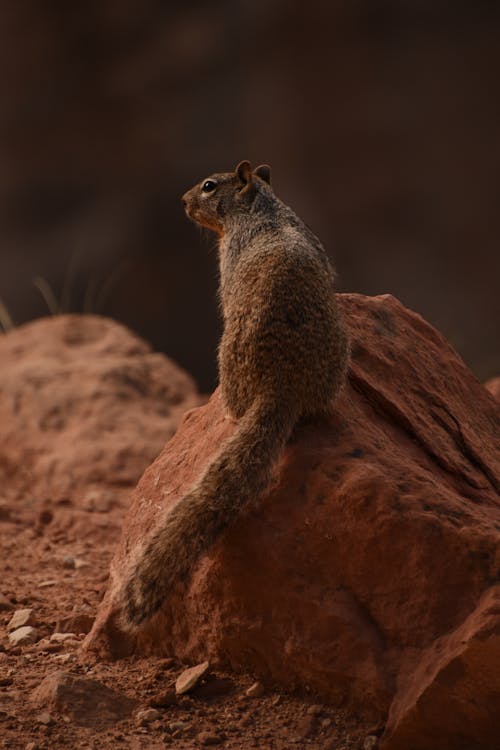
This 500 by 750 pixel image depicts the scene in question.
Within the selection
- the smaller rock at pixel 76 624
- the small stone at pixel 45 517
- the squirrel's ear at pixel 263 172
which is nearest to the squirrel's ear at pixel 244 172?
the squirrel's ear at pixel 263 172

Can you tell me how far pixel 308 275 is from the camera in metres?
3.34

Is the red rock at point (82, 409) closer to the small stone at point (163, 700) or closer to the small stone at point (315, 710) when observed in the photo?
the small stone at point (163, 700)

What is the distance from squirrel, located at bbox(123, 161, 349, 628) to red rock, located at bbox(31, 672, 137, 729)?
37cm

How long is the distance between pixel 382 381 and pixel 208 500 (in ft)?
3.58

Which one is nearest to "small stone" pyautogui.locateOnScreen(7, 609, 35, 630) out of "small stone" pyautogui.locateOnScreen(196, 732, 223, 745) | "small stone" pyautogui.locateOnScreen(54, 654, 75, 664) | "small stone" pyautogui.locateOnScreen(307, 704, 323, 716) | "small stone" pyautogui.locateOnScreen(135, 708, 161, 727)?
"small stone" pyautogui.locateOnScreen(54, 654, 75, 664)

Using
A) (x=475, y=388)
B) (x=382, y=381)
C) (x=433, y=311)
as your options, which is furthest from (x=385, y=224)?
(x=382, y=381)

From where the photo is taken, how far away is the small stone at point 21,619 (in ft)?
12.5

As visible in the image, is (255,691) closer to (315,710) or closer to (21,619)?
(315,710)

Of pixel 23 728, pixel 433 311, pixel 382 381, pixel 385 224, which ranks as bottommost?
pixel 23 728

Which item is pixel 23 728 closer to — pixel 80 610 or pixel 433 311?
pixel 80 610

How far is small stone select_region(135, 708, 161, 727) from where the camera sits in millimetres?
2868

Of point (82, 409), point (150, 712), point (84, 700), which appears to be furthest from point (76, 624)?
point (82, 409)

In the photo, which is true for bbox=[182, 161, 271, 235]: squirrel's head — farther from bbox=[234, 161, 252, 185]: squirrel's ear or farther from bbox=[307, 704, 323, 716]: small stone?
bbox=[307, 704, 323, 716]: small stone

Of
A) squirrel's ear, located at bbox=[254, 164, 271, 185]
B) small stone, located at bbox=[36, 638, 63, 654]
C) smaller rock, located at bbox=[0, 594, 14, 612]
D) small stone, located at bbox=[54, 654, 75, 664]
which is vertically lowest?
small stone, located at bbox=[54, 654, 75, 664]
